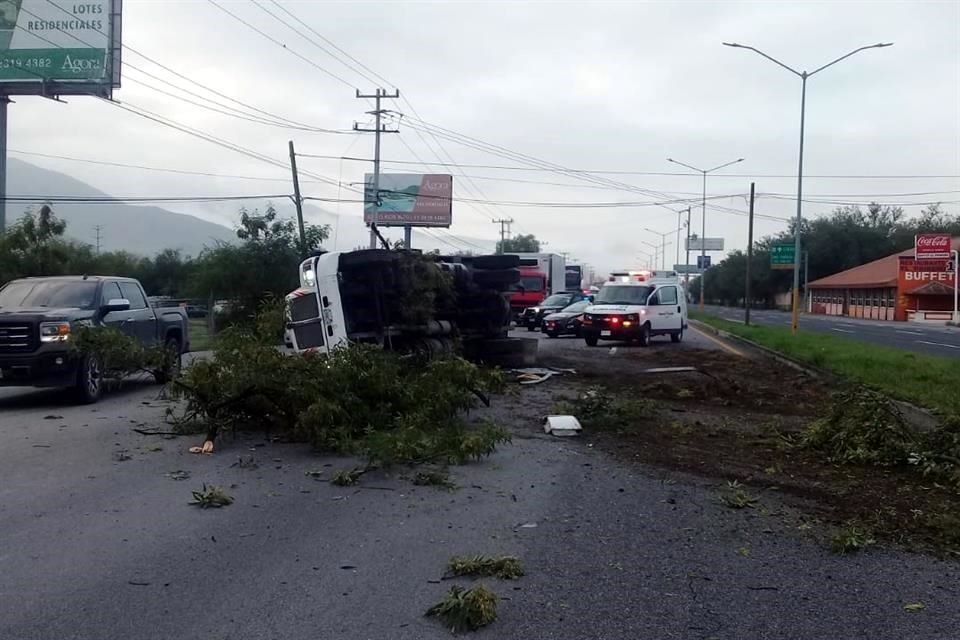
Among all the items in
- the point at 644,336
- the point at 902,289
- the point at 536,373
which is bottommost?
the point at 536,373

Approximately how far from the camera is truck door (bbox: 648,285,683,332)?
A: 30559mm

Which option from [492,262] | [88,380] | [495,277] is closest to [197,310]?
[492,262]

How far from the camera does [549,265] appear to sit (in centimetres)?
5147

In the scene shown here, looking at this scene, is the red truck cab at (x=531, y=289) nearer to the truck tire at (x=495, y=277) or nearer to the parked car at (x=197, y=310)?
the parked car at (x=197, y=310)

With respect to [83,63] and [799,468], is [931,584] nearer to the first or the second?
[799,468]

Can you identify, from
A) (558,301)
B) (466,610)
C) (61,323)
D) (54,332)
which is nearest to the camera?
(466,610)

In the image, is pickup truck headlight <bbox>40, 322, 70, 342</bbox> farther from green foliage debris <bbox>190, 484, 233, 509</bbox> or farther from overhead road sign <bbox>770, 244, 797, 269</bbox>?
overhead road sign <bbox>770, 244, 797, 269</bbox>

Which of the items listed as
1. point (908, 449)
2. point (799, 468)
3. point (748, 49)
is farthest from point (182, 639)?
point (748, 49)

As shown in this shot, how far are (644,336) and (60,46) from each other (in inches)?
922

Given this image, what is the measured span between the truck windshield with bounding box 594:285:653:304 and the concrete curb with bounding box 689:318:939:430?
3.65 meters

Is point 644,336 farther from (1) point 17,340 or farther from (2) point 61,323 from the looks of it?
(1) point 17,340

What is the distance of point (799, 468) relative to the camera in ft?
32.6

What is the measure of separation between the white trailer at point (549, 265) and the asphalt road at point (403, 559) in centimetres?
4042

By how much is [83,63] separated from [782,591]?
3495cm
